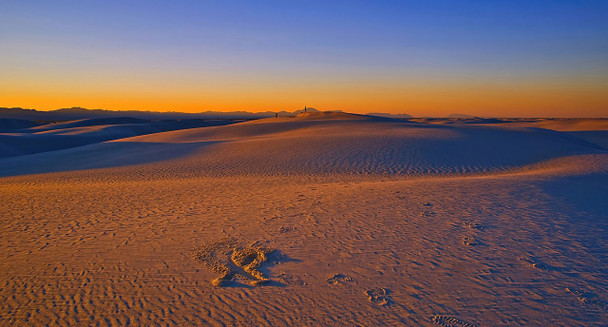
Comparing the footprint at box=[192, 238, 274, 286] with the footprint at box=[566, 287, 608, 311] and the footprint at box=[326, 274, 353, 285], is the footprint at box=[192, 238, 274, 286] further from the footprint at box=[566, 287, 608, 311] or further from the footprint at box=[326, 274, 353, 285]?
the footprint at box=[566, 287, 608, 311]

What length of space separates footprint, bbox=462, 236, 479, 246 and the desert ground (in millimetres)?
75

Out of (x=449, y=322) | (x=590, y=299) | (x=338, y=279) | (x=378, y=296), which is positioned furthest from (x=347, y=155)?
(x=449, y=322)

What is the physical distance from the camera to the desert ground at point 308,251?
15.7 feet

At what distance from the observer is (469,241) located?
671 cm

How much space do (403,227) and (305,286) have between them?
3126 millimetres

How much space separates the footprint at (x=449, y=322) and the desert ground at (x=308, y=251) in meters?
0.02

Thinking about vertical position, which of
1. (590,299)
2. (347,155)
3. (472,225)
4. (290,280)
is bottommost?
(290,280)

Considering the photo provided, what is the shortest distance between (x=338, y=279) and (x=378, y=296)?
0.73 metres

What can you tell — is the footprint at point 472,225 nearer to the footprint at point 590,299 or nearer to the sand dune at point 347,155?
the footprint at point 590,299

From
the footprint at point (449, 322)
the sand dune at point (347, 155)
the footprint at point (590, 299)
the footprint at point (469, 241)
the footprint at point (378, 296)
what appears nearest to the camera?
the footprint at point (449, 322)

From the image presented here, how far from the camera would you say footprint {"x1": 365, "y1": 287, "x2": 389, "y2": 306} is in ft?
16.0

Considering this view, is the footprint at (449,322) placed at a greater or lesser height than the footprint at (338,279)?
lesser

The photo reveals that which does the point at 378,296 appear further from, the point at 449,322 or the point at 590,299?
the point at 590,299

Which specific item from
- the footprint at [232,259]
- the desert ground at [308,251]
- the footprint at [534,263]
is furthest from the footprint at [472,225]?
the footprint at [232,259]
